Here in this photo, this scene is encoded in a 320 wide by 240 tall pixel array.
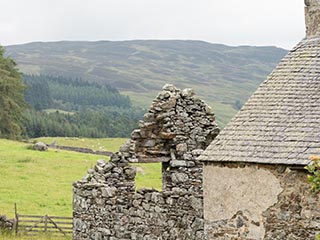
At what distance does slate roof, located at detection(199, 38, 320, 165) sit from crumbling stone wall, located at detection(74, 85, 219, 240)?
13.2 feet

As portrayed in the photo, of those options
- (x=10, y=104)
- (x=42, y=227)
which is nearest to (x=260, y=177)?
(x=42, y=227)

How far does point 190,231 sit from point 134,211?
1.38 meters

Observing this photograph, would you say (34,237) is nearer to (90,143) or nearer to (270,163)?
(270,163)

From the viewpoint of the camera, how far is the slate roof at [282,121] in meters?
11.5

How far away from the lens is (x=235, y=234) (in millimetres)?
12102

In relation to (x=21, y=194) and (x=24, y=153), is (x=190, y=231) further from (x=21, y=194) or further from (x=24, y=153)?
(x=24, y=153)

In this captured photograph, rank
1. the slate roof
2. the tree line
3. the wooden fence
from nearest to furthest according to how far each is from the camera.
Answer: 1. the slate roof
2. the wooden fence
3. the tree line

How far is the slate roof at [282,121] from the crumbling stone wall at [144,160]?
4.04 meters

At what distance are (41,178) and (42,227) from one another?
12889mm

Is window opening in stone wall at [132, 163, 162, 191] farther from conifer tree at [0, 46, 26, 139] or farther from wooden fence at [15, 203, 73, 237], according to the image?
conifer tree at [0, 46, 26, 139]

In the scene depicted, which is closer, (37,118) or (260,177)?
(260,177)

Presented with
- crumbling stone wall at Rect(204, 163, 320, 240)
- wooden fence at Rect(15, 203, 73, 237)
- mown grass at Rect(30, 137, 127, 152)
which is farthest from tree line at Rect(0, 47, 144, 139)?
crumbling stone wall at Rect(204, 163, 320, 240)

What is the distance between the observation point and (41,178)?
39844mm

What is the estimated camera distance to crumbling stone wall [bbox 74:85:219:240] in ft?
53.4
